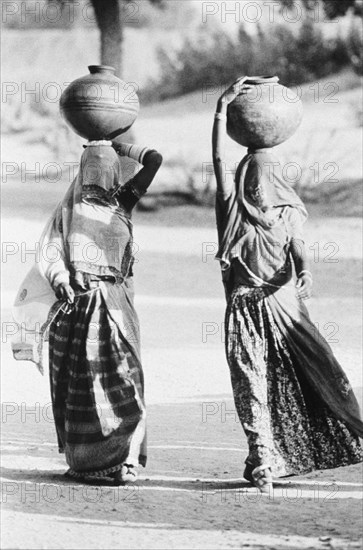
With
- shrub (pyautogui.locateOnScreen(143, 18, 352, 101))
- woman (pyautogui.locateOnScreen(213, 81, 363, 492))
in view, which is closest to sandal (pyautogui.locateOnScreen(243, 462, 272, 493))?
woman (pyautogui.locateOnScreen(213, 81, 363, 492))

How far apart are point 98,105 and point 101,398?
1.44 m

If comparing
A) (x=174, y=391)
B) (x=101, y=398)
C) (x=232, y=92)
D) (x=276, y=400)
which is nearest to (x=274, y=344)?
(x=276, y=400)

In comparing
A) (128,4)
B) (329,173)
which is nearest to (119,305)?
(329,173)

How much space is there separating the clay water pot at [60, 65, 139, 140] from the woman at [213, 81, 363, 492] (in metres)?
0.56

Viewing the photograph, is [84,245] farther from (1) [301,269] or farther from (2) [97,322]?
(1) [301,269]

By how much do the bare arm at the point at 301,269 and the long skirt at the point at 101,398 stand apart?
0.90 meters

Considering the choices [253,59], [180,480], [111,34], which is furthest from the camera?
[253,59]

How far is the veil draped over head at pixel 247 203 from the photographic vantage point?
6.69 meters

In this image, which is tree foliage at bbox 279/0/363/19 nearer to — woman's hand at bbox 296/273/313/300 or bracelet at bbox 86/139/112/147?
bracelet at bbox 86/139/112/147

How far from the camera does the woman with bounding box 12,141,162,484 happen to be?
676 cm

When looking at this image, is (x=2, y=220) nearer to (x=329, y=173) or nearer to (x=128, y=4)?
(x=329, y=173)

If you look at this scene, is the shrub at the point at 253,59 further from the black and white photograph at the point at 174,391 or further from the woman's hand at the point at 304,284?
the woman's hand at the point at 304,284

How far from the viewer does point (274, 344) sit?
21.7ft

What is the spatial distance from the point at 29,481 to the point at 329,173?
12590 millimetres
